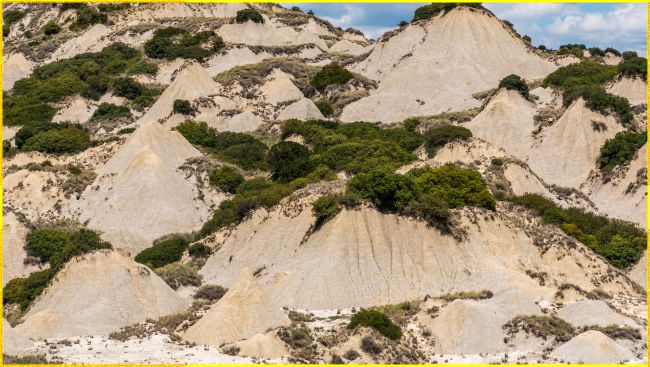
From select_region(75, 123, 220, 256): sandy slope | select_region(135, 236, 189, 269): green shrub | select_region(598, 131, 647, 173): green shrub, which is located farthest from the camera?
select_region(598, 131, 647, 173): green shrub

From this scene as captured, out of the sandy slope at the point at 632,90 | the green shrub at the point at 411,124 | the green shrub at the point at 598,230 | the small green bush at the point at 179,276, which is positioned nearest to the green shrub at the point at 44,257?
the small green bush at the point at 179,276

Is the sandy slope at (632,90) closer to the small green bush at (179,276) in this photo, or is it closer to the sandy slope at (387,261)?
the sandy slope at (387,261)

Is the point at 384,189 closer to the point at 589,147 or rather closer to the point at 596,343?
the point at 596,343

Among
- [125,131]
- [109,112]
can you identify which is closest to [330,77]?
[109,112]

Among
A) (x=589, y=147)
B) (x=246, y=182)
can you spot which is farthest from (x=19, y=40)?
(x=589, y=147)

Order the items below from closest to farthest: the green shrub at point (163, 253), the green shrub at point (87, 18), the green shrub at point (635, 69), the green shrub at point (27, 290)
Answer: the green shrub at point (27, 290) < the green shrub at point (163, 253) < the green shrub at point (635, 69) < the green shrub at point (87, 18)

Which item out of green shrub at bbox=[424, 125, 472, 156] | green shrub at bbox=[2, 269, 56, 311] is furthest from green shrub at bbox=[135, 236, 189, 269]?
green shrub at bbox=[424, 125, 472, 156]

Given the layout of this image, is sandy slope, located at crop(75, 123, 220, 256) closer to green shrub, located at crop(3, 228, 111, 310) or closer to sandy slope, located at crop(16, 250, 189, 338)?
green shrub, located at crop(3, 228, 111, 310)
